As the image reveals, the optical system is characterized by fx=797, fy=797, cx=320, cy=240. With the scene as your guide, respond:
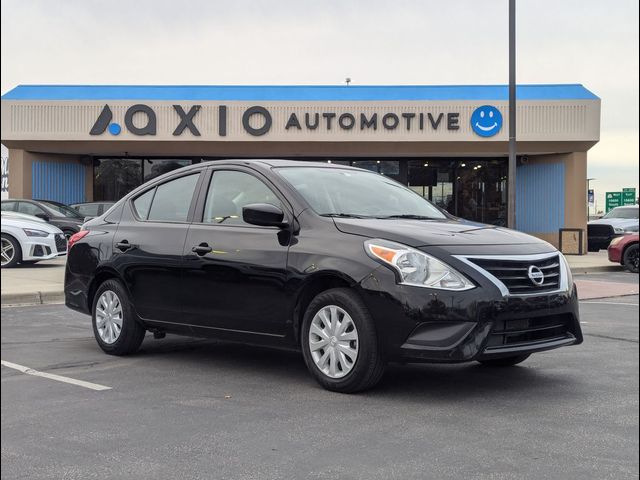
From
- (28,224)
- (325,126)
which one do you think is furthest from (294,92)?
(28,224)

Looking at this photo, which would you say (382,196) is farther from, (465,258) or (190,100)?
(190,100)

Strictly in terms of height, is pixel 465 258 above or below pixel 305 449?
above

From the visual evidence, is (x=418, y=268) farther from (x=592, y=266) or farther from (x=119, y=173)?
(x=119, y=173)

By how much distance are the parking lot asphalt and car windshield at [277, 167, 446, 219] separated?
123 cm

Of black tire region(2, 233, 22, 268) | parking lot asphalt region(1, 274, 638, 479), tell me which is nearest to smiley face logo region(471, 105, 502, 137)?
black tire region(2, 233, 22, 268)

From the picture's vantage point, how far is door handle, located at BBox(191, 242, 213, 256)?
6156 millimetres

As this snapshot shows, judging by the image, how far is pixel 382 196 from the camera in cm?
640

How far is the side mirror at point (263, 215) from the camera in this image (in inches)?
224

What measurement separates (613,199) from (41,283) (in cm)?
5176

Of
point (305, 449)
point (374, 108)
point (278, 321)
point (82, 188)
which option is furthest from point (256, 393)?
point (82, 188)

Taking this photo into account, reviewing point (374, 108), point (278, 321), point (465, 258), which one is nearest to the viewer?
point (465, 258)

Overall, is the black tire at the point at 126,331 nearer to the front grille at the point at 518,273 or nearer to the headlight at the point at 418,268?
the headlight at the point at 418,268

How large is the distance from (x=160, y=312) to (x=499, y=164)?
23666 mm

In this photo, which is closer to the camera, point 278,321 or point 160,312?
point 278,321
